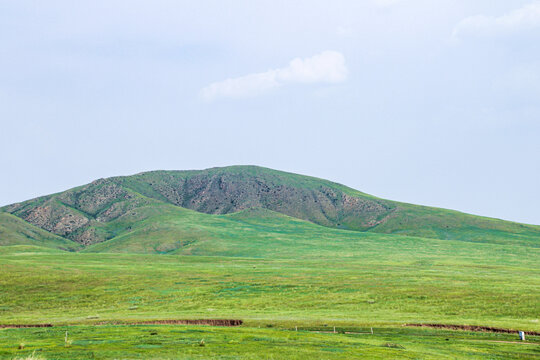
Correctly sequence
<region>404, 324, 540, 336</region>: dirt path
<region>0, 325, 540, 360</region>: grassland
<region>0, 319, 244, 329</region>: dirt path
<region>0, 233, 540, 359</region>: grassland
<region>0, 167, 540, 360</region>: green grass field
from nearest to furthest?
<region>0, 325, 540, 360</region>: grassland → <region>0, 167, 540, 360</region>: green grass field → <region>0, 233, 540, 359</region>: grassland → <region>404, 324, 540, 336</region>: dirt path → <region>0, 319, 244, 329</region>: dirt path

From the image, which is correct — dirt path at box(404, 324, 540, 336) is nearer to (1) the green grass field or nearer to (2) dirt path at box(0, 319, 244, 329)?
(1) the green grass field

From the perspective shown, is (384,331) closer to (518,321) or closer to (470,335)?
(470,335)

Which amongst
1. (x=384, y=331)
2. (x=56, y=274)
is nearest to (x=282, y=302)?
(x=384, y=331)

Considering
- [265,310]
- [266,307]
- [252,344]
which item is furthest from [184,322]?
[252,344]

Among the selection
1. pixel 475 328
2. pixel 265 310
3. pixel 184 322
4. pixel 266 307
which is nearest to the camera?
pixel 475 328

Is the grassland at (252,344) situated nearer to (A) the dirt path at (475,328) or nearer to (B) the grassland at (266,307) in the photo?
(B) the grassland at (266,307)

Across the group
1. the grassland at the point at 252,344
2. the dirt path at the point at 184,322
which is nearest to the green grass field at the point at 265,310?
the grassland at the point at 252,344

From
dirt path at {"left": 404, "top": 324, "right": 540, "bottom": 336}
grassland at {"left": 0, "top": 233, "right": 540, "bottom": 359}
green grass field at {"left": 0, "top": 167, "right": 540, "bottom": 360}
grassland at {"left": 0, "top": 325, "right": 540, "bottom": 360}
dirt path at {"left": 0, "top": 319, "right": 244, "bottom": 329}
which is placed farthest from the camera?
dirt path at {"left": 0, "top": 319, "right": 244, "bottom": 329}

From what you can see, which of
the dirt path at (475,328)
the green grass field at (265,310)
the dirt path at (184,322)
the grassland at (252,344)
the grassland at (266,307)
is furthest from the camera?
the dirt path at (184,322)

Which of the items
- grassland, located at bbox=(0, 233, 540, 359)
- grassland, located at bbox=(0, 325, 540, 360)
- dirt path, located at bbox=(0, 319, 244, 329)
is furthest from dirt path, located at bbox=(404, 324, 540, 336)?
dirt path, located at bbox=(0, 319, 244, 329)

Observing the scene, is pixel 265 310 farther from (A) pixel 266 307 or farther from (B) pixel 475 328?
(B) pixel 475 328

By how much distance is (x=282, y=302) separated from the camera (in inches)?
3120

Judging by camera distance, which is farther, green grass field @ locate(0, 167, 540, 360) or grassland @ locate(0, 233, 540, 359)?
grassland @ locate(0, 233, 540, 359)

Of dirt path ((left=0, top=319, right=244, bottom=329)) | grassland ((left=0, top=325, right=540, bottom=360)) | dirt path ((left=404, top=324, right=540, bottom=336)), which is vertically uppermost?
grassland ((left=0, top=325, right=540, bottom=360))
